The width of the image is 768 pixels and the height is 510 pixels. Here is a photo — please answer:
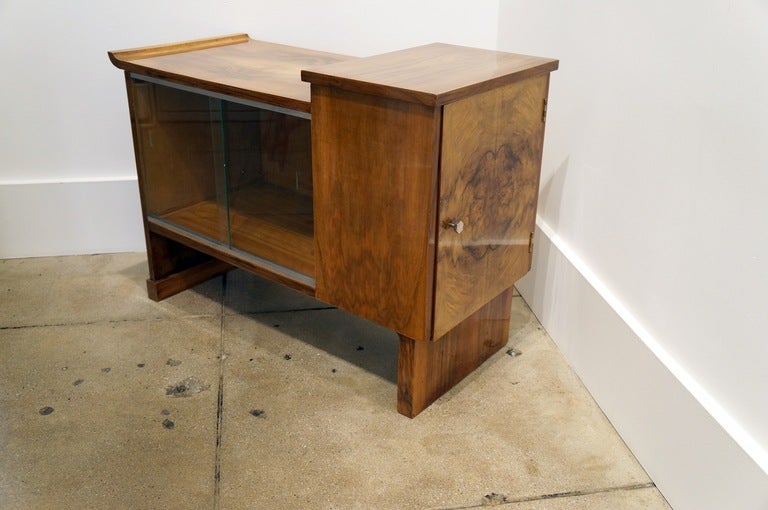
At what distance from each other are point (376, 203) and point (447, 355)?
17.0 inches

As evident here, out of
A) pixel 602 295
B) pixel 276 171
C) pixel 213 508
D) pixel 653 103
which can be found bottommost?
pixel 213 508

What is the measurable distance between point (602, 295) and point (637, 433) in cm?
31

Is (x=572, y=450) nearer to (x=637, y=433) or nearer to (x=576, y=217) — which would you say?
(x=637, y=433)

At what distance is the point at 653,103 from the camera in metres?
1.52

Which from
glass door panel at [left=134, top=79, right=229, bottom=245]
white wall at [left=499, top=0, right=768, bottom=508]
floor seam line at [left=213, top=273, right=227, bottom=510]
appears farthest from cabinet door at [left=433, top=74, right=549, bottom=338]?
glass door panel at [left=134, top=79, right=229, bottom=245]

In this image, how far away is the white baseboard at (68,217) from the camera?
235 cm

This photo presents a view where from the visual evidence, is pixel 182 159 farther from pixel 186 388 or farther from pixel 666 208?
pixel 666 208

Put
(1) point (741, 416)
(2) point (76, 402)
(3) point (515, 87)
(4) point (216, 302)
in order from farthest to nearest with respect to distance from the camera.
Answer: (4) point (216, 302), (2) point (76, 402), (3) point (515, 87), (1) point (741, 416)

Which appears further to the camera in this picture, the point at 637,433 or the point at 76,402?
the point at 76,402

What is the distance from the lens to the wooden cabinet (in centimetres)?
145

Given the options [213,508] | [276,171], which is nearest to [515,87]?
[276,171]

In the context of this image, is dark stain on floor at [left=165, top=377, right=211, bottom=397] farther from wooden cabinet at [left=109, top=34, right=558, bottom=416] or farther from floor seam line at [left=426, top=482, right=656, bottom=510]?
floor seam line at [left=426, top=482, right=656, bottom=510]

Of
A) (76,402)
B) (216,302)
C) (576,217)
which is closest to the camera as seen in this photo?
(76,402)

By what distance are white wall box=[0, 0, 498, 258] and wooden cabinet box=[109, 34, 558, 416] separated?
0.76 ft
